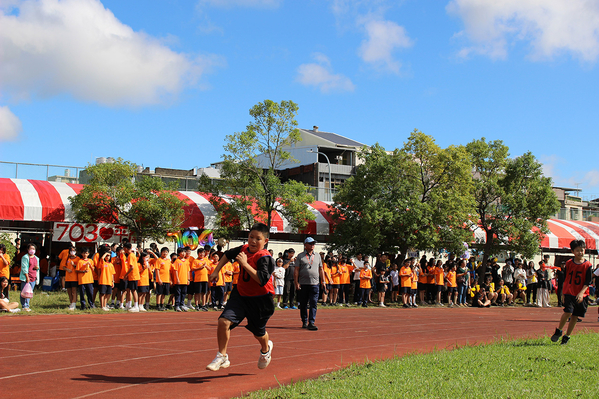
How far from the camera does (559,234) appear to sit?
3666 cm

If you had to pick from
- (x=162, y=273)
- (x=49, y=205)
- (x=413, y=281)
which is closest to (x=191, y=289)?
(x=162, y=273)

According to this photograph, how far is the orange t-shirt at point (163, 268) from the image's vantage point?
656 inches

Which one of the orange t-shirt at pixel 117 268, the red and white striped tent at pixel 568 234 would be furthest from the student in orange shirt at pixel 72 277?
the red and white striped tent at pixel 568 234

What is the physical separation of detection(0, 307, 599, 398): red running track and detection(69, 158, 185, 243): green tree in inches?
344

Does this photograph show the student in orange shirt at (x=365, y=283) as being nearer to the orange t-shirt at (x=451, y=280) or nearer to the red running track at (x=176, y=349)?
the orange t-shirt at (x=451, y=280)

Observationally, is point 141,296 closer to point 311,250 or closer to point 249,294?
point 311,250

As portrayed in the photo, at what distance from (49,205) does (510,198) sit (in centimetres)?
2089

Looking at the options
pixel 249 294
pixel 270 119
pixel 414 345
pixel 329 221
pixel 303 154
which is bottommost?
pixel 414 345

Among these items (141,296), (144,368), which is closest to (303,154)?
(141,296)

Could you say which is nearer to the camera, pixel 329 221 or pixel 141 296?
pixel 141 296

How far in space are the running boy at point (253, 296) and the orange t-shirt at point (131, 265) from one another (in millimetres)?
9703

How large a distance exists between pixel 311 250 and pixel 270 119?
13.0 metres

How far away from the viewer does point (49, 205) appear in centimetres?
2395

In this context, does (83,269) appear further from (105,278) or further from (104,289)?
(104,289)
